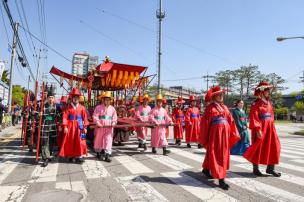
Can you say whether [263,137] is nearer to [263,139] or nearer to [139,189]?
[263,139]

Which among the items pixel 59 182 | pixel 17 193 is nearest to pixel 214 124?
pixel 59 182

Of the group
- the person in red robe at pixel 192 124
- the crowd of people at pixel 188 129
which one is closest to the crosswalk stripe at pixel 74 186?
the crowd of people at pixel 188 129

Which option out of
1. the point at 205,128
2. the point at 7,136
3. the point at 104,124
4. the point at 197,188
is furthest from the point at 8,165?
the point at 7,136

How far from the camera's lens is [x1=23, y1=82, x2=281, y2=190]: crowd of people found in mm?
5227

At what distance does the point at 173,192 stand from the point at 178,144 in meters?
6.59

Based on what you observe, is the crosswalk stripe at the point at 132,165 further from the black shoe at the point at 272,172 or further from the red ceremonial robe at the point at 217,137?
the black shoe at the point at 272,172

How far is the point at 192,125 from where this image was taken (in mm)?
10555

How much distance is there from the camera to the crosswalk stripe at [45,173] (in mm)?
5375

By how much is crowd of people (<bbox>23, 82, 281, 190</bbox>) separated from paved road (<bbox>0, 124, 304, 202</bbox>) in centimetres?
35

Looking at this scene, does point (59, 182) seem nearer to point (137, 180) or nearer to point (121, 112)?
point (137, 180)

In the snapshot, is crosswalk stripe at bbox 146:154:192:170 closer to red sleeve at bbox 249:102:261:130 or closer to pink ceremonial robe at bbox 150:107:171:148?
pink ceremonial robe at bbox 150:107:171:148

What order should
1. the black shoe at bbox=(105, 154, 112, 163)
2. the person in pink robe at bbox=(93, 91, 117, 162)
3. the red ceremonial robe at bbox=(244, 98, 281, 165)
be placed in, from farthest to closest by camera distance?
the person in pink robe at bbox=(93, 91, 117, 162) → the black shoe at bbox=(105, 154, 112, 163) → the red ceremonial robe at bbox=(244, 98, 281, 165)

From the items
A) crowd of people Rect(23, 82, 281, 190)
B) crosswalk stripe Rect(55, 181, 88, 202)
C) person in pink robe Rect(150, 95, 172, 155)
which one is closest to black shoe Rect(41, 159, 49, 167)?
crowd of people Rect(23, 82, 281, 190)

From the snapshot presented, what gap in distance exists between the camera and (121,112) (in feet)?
39.9
